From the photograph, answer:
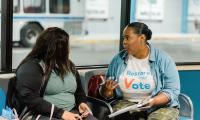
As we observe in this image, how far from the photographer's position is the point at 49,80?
9.31ft

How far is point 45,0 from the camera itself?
270 inches

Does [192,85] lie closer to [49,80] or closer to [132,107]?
[132,107]

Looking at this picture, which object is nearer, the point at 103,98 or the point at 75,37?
the point at 103,98

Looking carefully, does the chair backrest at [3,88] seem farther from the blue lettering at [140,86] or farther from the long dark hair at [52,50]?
the blue lettering at [140,86]

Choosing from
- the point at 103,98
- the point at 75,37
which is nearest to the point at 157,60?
the point at 103,98

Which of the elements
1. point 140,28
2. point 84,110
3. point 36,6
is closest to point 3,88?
point 84,110

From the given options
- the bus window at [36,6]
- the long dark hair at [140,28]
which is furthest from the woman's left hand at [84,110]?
the bus window at [36,6]

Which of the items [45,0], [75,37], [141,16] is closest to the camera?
[141,16]

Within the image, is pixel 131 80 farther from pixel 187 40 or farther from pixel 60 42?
pixel 187 40

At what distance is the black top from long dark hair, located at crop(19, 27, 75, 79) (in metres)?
0.07

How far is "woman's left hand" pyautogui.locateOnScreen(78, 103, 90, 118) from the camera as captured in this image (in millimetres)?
2888

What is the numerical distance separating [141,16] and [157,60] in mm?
2306

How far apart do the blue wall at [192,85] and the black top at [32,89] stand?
175cm

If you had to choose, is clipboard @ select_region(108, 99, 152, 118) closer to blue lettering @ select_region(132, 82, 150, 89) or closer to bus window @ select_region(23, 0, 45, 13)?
blue lettering @ select_region(132, 82, 150, 89)
